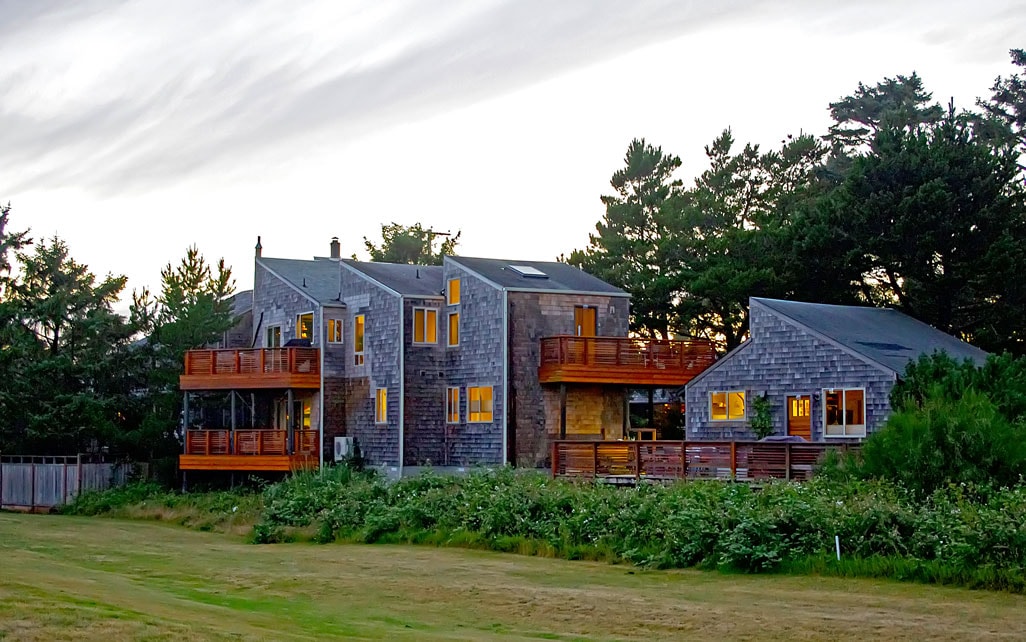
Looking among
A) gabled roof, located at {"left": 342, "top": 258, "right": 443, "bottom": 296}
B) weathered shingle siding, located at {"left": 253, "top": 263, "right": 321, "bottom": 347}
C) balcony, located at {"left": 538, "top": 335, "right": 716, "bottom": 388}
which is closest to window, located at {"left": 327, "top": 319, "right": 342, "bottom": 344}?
weathered shingle siding, located at {"left": 253, "top": 263, "right": 321, "bottom": 347}

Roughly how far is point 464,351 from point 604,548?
59.2 feet

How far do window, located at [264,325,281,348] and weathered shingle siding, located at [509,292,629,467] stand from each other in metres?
10.7

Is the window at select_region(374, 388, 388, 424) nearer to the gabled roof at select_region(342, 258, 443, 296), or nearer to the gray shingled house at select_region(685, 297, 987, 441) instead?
the gabled roof at select_region(342, 258, 443, 296)

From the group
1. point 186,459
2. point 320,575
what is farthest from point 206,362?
point 320,575

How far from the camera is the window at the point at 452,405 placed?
1834 inches

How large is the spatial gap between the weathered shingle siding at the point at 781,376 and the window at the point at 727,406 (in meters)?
0.15

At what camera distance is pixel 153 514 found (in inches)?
1804

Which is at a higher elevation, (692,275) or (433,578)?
(692,275)

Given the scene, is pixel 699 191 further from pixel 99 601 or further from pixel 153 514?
pixel 99 601

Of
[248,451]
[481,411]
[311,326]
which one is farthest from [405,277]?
[248,451]

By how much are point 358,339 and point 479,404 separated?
→ 5308mm

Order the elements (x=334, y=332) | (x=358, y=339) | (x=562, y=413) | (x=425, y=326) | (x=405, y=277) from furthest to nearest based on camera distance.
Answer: (x=405, y=277) < (x=334, y=332) < (x=358, y=339) < (x=425, y=326) < (x=562, y=413)

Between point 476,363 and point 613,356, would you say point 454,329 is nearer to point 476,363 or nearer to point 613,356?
point 476,363

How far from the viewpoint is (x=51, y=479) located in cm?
4972
